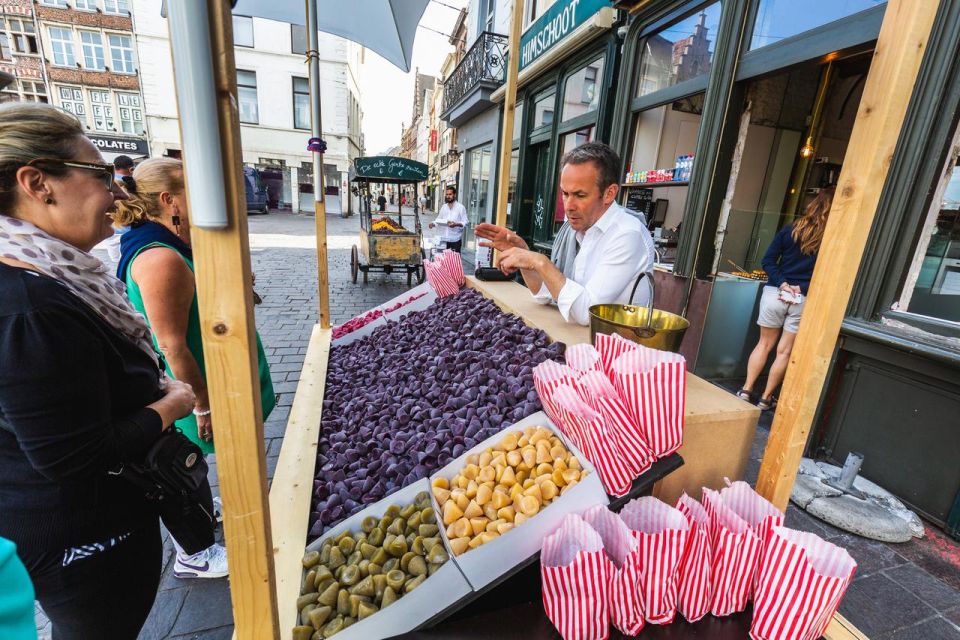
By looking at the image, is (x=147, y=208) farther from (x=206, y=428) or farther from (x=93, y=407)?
(x=93, y=407)

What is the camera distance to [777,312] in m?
3.64

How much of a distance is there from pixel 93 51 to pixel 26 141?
38132 millimetres

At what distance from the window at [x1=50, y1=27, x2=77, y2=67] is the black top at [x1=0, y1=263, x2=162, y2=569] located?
3873 cm

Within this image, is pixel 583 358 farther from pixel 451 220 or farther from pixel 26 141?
pixel 451 220

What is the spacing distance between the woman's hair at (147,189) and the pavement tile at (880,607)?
11.2ft

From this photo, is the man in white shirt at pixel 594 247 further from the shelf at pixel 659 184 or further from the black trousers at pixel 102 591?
the shelf at pixel 659 184

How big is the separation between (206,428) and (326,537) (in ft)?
2.97

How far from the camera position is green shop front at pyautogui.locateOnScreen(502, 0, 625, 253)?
5.39 metres

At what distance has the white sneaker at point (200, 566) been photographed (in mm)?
1997

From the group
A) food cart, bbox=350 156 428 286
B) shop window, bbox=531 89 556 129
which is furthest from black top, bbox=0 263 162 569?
shop window, bbox=531 89 556 129

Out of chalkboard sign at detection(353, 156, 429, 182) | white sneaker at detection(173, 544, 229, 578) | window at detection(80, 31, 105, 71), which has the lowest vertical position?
white sneaker at detection(173, 544, 229, 578)

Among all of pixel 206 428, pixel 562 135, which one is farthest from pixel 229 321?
pixel 562 135

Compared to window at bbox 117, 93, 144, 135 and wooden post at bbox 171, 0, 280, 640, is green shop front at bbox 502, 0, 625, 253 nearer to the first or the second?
wooden post at bbox 171, 0, 280, 640

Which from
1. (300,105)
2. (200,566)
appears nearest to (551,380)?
(200,566)
